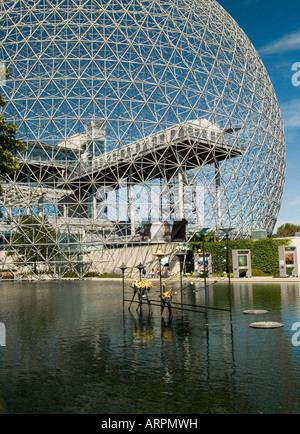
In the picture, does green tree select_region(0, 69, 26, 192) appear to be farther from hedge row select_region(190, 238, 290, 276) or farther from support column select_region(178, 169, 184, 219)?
support column select_region(178, 169, 184, 219)

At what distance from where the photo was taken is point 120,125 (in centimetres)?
3966

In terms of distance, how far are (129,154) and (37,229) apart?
1101cm

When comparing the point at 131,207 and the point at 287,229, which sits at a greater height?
the point at 287,229

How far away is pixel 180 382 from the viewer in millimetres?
7078

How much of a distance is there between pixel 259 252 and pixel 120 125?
17.0m

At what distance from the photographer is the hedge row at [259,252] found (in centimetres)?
3556

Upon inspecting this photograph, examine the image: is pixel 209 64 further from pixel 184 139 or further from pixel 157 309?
pixel 157 309

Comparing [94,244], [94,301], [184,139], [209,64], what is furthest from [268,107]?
[94,301]

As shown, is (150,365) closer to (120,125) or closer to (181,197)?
(181,197)

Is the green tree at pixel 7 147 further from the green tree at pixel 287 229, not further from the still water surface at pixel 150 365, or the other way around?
the green tree at pixel 287 229

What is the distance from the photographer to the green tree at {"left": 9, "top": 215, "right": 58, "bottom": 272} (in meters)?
38.7

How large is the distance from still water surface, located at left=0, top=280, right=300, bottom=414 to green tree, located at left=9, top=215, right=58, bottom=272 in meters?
25.0

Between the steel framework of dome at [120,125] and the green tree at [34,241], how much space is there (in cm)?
16

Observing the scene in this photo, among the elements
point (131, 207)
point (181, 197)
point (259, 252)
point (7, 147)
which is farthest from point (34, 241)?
point (7, 147)
